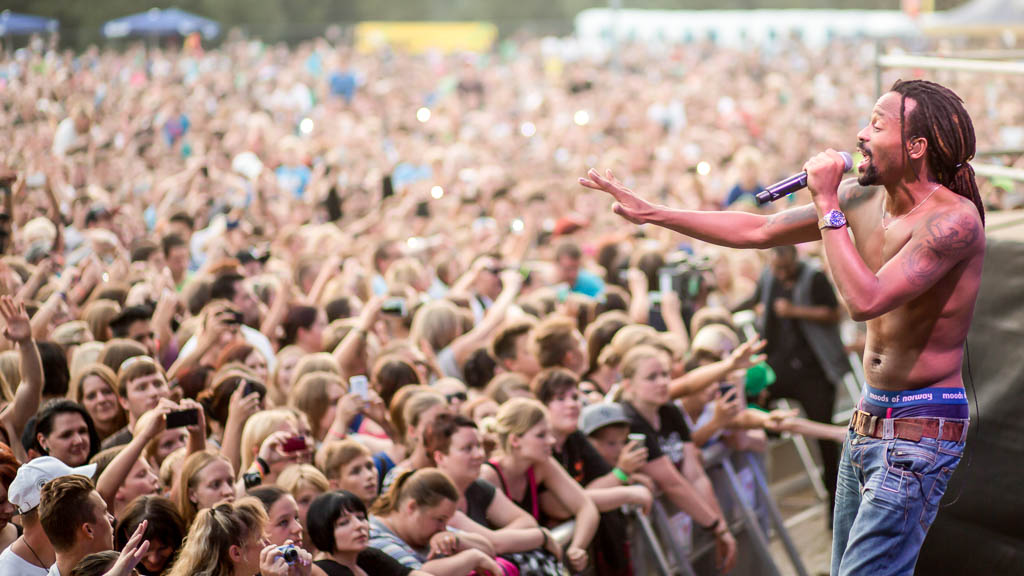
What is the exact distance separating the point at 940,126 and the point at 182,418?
9.68ft

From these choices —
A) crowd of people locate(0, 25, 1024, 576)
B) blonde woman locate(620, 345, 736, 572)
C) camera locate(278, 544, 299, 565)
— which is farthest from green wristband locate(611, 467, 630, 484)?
camera locate(278, 544, 299, 565)

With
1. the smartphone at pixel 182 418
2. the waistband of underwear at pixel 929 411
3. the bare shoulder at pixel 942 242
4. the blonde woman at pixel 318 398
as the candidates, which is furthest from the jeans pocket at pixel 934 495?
the blonde woman at pixel 318 398

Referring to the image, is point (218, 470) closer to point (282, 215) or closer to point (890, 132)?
point (890, 132)

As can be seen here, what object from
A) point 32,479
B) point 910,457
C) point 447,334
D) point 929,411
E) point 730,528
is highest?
point 929,411

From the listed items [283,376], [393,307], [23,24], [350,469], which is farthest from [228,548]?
[23,24]

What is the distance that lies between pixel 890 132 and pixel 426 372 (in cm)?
386

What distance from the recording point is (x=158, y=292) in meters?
7.35

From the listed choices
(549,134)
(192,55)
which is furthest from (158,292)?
(192,55)

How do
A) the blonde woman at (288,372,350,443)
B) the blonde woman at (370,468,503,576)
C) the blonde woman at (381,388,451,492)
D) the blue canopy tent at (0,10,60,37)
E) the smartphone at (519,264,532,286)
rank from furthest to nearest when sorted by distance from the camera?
the blue canopy tent at (0,10,60,37) → the smartphone at (519,264,532,286) → the blonde woman at (288,372,350,443) → the blonde woman at (381,388,451,492) → the blonde woman at (370,468,503,576)

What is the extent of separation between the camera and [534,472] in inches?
206

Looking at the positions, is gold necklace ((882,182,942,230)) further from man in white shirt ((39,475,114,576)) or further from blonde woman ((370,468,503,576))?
man in white shirt ((39,475,114,576))

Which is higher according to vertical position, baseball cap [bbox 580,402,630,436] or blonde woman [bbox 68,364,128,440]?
blonde woman [bbox 68,364,128,440]

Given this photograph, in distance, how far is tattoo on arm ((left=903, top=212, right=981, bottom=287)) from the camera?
3020mm

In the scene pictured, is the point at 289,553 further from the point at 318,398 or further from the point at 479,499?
the point at 318,398
